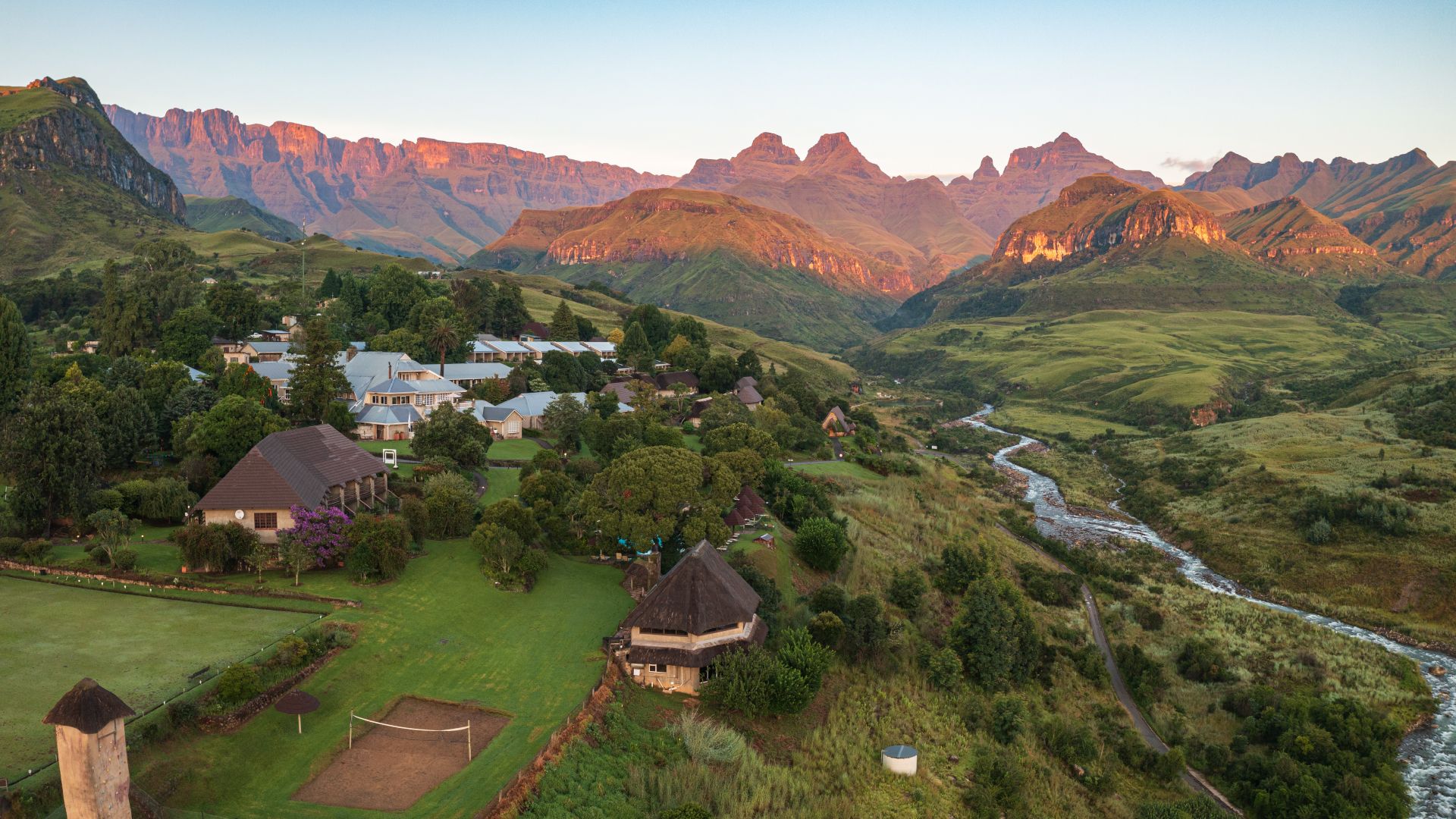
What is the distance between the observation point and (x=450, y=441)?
53438 mm

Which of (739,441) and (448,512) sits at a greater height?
(739,441)

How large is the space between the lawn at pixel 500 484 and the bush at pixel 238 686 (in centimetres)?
2221

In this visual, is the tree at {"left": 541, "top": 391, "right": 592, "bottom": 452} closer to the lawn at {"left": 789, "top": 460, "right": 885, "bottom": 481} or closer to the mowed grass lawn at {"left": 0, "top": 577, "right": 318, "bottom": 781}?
the lawn at {"left": 789, "top": 460, "right": 885, "bottom": 481}

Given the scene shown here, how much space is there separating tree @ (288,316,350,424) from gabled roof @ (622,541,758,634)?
119 feet

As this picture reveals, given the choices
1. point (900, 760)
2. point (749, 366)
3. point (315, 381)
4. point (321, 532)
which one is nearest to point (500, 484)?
point (315, 381)

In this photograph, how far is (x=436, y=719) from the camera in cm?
2544

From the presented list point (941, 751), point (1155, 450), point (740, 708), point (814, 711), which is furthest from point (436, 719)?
point (1155, 450)

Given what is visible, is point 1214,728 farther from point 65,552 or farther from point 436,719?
point 65,552

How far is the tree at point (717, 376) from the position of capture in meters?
95.3

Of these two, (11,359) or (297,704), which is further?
(11,359)

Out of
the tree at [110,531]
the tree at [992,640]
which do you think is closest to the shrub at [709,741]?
the tree at [992,640]

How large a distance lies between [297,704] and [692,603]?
44.6 ft

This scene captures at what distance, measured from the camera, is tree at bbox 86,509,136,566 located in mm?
31938

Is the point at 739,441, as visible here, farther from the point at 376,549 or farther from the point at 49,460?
the point at 49,460
